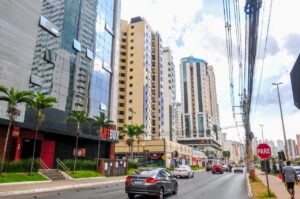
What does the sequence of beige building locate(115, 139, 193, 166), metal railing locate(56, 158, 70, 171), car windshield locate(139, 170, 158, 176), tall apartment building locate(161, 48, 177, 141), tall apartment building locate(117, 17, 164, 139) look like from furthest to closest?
1. tall apartment building locate(161, 48, 177, 141)
2. tall apartment building locate(117, 17, 164, 139)
3. beige building locate(115, 139, 193, 166)
4. metal railing locate(56, 158, 70, 171)
5. car windshield locate(139, 170, 158, 176)

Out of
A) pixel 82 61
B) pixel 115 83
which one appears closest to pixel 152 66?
pixel 115 83

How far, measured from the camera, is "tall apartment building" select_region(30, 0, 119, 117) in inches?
1324

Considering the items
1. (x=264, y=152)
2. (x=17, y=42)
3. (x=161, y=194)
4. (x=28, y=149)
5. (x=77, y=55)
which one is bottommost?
(x=161, y=194)

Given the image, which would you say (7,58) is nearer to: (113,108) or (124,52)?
(113,108)

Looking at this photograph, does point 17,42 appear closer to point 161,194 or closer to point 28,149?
point 28,149

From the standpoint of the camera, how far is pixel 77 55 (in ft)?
131

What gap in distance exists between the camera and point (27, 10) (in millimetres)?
30938

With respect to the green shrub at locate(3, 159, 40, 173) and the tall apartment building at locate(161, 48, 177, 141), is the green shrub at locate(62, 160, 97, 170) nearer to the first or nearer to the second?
the green shrub at locate(3, 159, 40, 173)

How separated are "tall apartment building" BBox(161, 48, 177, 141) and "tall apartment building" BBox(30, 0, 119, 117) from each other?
6123cm

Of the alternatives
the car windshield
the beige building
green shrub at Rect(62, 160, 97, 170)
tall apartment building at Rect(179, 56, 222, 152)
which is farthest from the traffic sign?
tall apartment building at Rect(179, 56, 222, 152)

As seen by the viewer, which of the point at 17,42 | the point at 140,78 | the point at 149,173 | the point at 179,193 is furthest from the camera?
the point at 140,78

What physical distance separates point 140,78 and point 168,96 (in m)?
26.3

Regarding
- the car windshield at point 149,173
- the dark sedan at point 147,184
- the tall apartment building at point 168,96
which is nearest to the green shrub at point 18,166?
the dark sedan at point 147,184

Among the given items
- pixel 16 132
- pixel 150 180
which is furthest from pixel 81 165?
pixel 150 180
